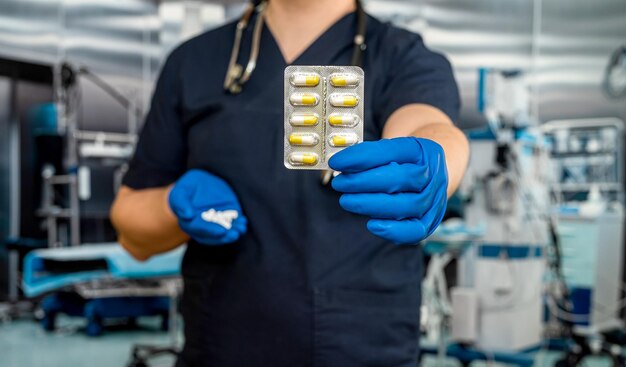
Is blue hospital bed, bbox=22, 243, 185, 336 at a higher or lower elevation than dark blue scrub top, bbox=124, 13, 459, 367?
lower

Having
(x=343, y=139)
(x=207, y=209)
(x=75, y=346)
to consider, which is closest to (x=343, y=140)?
(x=343, y=139)

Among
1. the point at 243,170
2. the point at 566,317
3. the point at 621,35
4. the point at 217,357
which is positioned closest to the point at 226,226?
the point at 243,170

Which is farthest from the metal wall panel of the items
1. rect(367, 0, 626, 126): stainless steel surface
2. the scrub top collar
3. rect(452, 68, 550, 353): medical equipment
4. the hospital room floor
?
the scrub top collar

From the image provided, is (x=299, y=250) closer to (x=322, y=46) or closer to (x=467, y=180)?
(x=322, y=46)

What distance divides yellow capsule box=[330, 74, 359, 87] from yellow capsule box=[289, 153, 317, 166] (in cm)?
7

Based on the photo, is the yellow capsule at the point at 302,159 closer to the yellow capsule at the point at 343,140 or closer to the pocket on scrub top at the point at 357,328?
the yellow capsule at the point at 343,140

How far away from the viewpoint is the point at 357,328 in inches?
39.3

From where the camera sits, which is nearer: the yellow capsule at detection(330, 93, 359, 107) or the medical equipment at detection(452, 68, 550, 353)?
the yellow capsule at detection(330, 93, 359, 107)

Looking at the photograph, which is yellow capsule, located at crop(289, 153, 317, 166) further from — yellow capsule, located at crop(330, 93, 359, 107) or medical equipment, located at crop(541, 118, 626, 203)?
medical equipment, located at crop(541, 118, 626, 203)

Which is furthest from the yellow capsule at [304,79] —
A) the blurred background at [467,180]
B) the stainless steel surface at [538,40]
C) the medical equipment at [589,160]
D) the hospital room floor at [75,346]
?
the stainless steel surface at [538,40]

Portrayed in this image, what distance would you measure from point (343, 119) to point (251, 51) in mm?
564

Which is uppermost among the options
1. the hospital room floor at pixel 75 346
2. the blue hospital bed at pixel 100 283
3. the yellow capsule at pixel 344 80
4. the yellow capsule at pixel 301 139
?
the yellow capsule at pixel 344 80

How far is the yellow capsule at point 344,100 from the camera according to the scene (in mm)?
562

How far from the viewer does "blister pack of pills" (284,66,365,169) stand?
0.56 metres
